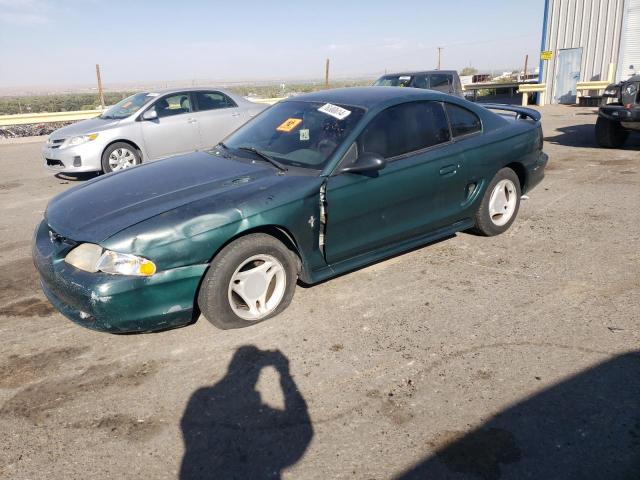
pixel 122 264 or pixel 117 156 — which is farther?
pixel 117 156

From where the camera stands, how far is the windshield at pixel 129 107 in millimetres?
8750

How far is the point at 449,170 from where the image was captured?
440 centimetres

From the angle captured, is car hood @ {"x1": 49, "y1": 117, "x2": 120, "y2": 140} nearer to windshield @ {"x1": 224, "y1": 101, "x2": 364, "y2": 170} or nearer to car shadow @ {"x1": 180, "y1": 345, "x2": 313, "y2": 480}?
windshield @ {"x1": 224, "y1": 101, "x2": 364, "y2": 170}

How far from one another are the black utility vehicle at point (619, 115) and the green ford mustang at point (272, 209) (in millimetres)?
5377

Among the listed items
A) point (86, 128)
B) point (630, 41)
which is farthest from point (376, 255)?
point (630, 41)

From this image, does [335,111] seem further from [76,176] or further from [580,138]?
[580,138]

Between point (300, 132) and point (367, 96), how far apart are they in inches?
26.6

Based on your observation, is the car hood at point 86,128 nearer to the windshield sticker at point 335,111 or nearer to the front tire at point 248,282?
the windshield sticker at point 335,111

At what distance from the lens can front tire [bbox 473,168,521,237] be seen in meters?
4.97

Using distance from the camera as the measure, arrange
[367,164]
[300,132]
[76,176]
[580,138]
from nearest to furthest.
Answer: [367,164] → [300,132] → [76,176] → [580,138]

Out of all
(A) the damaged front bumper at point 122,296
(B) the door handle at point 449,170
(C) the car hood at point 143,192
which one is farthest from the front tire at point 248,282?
(B) the door handle at point 449,170

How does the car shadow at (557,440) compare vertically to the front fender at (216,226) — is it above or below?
below

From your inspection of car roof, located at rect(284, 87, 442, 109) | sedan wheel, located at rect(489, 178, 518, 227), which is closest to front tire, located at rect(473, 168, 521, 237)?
sedan wheel, located at rect(489, 178, 518, 227)

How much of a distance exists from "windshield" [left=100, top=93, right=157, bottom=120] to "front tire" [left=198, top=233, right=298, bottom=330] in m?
6.29
